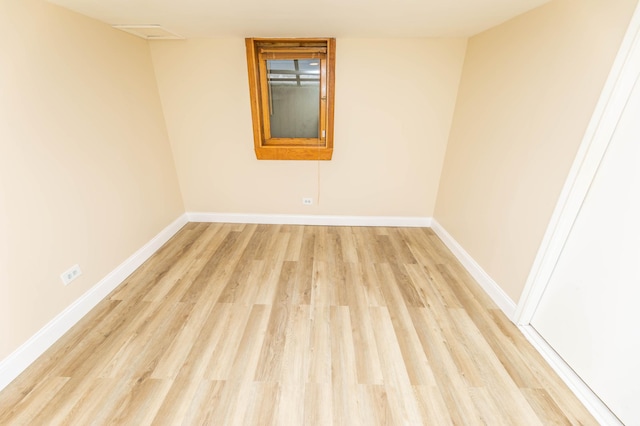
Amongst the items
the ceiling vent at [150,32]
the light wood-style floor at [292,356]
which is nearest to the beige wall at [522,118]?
the light wood-style floor at [292,356]

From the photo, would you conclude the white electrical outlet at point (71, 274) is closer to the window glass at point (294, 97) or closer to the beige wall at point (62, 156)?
the beige wall at point (62, 156)

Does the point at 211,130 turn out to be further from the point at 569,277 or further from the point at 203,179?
the point at 569,277

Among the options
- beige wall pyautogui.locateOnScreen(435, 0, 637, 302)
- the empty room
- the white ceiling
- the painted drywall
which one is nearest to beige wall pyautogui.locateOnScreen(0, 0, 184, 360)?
the empty room

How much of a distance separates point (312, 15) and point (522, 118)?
165 cm

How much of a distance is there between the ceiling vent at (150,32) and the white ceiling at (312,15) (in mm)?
83

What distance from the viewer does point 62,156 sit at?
1771mm

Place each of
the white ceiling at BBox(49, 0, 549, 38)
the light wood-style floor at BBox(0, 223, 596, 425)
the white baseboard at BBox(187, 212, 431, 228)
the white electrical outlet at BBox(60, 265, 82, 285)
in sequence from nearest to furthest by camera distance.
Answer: the light wood-style floor at BBox(0, 223, 596, 425) → the white ceiling at BBox(49, 0, 549, 38) → the white electrical outlet at BBox(60, 265, 82, 285) → the white baseboard at BBox(187, 212, 431, 228)

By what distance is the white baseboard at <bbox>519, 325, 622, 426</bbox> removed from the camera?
1305mm

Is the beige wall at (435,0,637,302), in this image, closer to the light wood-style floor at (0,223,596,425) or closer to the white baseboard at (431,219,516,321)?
the white baseboard at (431,219,516,321)

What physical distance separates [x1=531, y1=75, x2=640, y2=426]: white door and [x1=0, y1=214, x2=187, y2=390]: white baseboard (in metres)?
3.15

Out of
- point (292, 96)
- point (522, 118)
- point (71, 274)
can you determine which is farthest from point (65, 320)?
point (522, 118)

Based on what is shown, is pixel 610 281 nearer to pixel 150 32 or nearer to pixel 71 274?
pixel 71 274

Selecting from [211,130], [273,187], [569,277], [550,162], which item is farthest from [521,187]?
[211,130]

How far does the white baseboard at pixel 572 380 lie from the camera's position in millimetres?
1305
